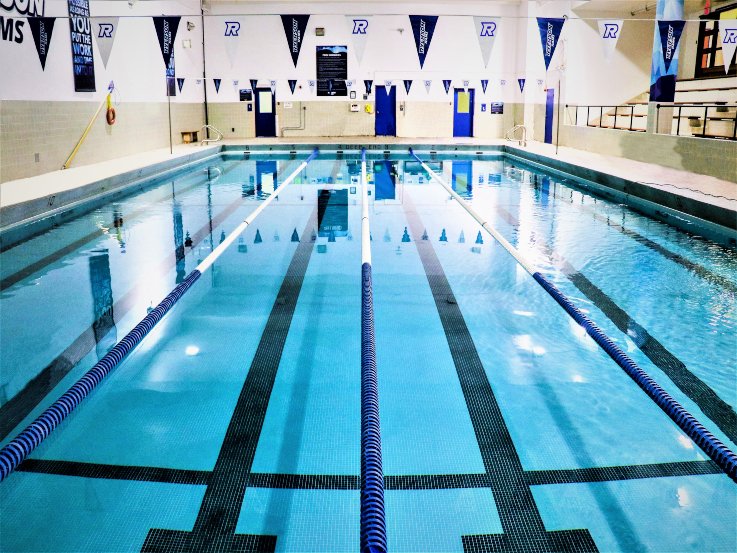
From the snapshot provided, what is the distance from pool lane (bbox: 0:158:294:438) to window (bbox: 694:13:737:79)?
1080 cm

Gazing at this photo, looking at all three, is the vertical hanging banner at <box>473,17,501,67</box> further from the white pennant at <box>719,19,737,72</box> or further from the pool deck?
the white pennant at <box>719,19,737,72</box>

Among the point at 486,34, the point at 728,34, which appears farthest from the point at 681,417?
the point at 486,34

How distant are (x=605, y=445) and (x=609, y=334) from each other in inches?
52.0

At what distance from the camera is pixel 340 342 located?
12.1 feet

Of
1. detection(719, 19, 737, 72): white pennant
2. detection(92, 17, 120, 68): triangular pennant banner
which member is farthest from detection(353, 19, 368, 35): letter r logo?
detection(719, 19, 737, 72): white pennant

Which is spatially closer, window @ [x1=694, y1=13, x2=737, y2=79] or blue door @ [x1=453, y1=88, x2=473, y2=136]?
window @ [x1=694, y1=13, x2=737, y2=79]

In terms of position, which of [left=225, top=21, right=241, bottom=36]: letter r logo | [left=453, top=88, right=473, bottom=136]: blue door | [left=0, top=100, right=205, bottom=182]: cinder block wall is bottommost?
[left=0, top=100, right=205, bottom=182]: cinder block wall

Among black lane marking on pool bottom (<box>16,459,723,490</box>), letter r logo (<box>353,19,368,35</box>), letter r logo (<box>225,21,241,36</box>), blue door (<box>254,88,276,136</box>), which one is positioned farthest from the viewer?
blue door (<box>254,88,276,136</box>)

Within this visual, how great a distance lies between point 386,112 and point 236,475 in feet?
54.6

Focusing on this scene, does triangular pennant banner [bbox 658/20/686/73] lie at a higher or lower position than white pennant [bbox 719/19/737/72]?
higher

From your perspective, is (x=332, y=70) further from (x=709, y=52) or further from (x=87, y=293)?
(x=87, y=293)

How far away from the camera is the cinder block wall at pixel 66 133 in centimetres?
814

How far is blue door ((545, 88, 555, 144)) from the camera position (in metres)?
15.7

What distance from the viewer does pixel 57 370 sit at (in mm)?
3225
